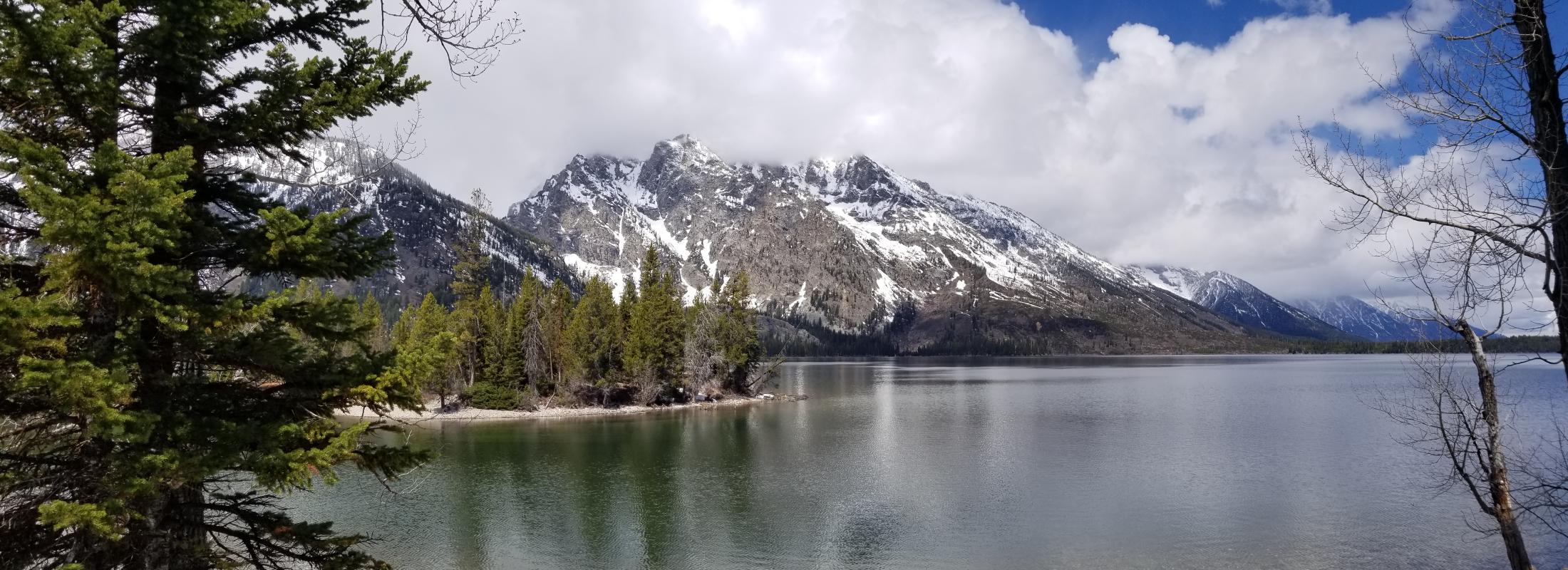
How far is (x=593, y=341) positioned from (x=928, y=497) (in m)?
52.1

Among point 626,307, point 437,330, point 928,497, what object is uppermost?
point 626,307

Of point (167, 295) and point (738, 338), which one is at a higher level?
point (738, 338)

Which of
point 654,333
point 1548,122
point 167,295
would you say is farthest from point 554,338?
point 1548,122

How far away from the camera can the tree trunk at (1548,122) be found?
7.16 meters

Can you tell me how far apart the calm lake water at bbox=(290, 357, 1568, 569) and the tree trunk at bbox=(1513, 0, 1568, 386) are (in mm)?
21606

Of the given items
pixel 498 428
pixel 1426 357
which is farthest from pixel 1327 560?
pixel 498 428

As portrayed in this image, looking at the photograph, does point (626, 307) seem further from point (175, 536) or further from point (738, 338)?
point (175, 536)

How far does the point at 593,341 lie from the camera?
8131 centimetres

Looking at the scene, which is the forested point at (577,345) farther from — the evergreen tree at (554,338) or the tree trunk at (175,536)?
the tree trunk at (175,536)

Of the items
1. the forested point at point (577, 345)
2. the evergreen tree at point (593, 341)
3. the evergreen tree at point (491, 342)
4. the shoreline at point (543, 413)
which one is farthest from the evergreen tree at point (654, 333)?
the evergreen tree at point (491, 342)

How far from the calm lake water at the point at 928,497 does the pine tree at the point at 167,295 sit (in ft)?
67.0

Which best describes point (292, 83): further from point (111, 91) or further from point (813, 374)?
point (813, 374)

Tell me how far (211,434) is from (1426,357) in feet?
79.6

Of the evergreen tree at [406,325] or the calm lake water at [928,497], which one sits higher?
the evergreen tree at [406,325]
